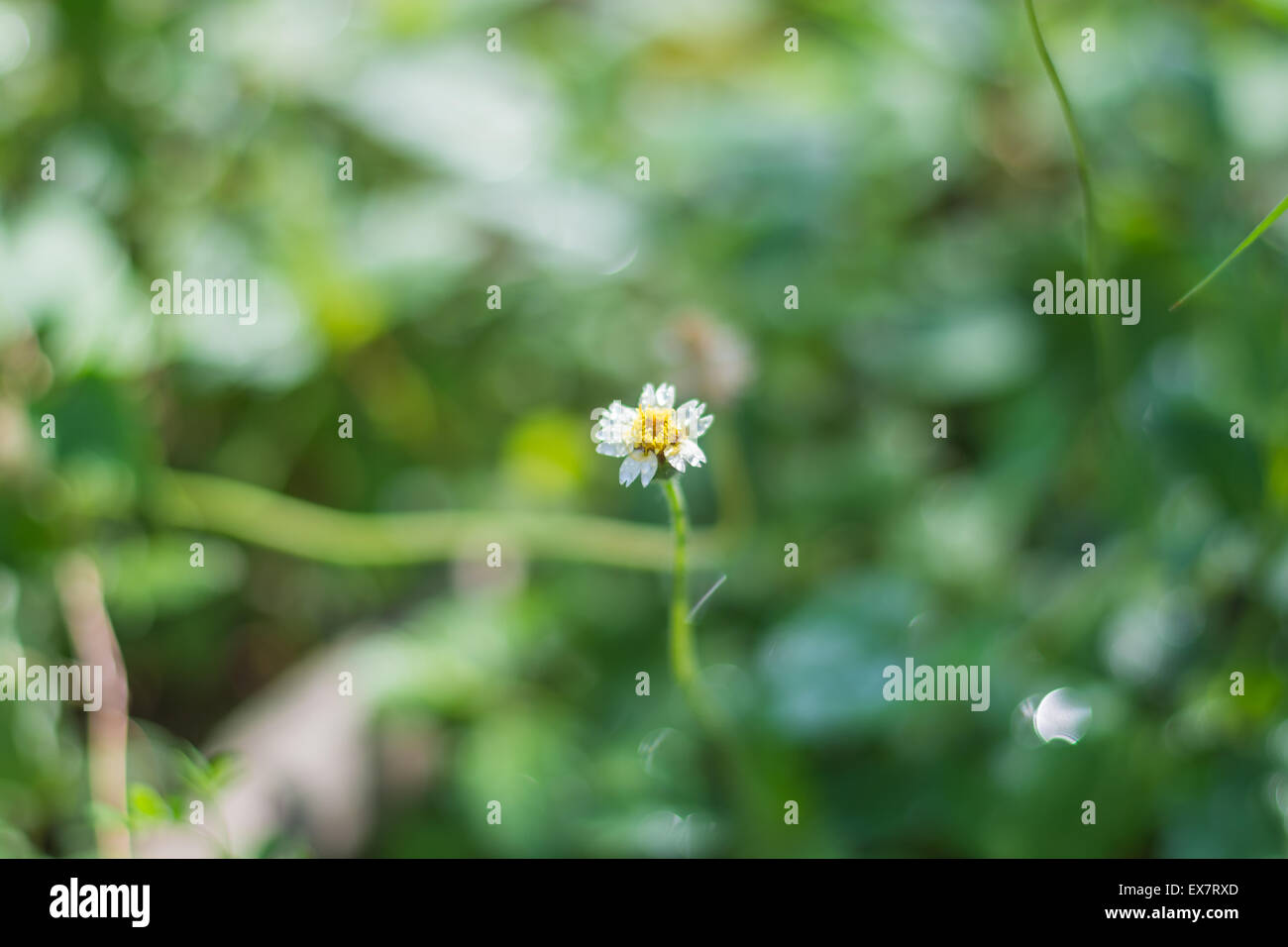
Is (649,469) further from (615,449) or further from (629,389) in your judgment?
(629,389)

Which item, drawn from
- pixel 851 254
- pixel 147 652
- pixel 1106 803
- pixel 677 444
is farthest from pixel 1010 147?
pixel 147 652

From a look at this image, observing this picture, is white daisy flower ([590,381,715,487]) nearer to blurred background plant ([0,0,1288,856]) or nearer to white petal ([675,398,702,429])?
white petal ([675,398,702,429])

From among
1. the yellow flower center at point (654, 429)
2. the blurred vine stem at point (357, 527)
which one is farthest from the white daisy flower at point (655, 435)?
the blurred vine stem at point (357, 527)

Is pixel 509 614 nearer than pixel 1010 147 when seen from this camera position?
Yes

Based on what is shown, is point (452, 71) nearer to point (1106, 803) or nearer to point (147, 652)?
point (147, 652)

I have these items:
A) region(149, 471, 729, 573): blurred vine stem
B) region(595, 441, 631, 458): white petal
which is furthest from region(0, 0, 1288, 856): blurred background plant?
region(595, 441, 631, 458): white petal

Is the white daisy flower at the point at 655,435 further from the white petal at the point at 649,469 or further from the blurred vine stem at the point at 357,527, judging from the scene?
the blurred vine stem at the point at 357,527

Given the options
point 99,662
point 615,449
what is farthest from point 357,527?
point 615,449
